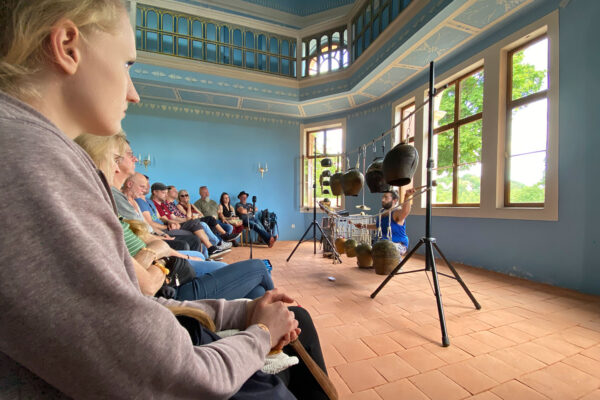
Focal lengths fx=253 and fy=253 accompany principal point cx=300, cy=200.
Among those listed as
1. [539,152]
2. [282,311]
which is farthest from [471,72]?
[282,311]

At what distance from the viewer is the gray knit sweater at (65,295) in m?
0.29

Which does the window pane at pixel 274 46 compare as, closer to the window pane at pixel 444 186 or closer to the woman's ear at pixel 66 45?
the window pane at pixel 444 186

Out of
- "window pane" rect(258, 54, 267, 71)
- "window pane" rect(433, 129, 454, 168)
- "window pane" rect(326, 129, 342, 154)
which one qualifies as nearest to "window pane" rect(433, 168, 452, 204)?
"window pane" rect(433, 129, 454, 168)

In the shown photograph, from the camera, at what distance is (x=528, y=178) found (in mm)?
Result: 3150

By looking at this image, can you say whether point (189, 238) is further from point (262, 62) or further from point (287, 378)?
point (262, 62)

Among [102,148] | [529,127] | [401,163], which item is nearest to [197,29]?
[102,148]

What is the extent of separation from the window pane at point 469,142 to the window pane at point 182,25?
5645 millimetres

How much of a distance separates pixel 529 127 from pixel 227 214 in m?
5.57

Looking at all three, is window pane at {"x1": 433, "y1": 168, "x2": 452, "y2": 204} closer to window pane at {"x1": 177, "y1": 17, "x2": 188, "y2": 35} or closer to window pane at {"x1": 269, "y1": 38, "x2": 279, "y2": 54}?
window pane at {"x1": 269, "y1": 38, "x2": 279, "y2": 54}

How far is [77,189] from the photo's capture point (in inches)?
13.5

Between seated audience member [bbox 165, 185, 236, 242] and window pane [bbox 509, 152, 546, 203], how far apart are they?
4.85m

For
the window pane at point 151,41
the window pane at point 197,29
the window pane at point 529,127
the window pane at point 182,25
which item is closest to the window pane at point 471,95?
the window pane at point 529,127

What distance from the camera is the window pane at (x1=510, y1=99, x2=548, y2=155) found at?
2981 mm

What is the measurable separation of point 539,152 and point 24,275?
4.21 m
